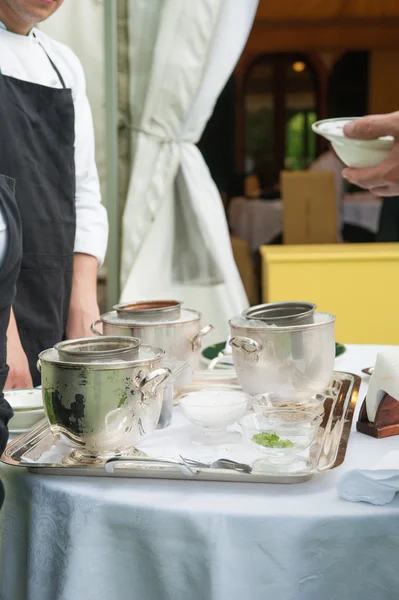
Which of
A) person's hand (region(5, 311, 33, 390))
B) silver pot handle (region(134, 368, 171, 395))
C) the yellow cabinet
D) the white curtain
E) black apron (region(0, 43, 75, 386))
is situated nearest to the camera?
silver pot handle (region(134, 368, 171, 395))

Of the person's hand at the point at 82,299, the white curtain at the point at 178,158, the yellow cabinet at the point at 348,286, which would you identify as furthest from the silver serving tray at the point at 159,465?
the yellow cabinet at the point at 348,286

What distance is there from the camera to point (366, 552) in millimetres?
892

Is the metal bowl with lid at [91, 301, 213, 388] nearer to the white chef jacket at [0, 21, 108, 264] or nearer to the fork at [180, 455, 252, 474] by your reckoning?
the fork at [180, 455, 252, 474]

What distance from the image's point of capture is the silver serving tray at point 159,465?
0.95 metres

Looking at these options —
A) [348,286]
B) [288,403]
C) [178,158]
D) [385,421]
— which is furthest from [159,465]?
[348,286]

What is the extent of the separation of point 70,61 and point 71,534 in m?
1.45

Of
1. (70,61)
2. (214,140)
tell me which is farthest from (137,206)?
(214,140)

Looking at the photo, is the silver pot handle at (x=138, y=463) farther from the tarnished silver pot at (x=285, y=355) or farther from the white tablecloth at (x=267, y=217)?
the white tablecloth at (x=267, y=217)

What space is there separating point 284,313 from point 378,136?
0.32 meters

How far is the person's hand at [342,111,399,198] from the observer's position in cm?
126

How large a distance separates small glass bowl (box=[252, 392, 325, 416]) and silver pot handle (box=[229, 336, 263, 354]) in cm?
7

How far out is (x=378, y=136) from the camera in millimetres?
1269

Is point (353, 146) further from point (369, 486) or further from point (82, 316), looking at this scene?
point (82, 316)

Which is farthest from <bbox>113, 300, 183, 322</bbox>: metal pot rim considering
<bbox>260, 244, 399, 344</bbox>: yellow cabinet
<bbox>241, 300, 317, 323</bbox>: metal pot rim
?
<bbox>260, 244, 399, 344</bbox>: yellow cabinet
